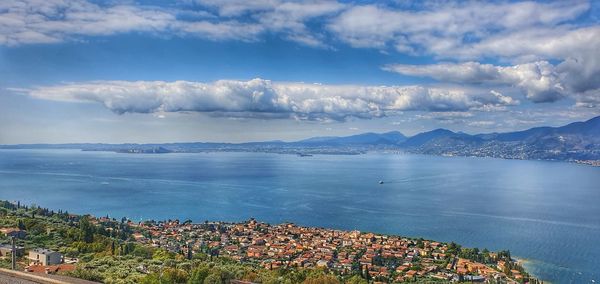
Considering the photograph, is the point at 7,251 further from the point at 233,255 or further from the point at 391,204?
the point at 391,204

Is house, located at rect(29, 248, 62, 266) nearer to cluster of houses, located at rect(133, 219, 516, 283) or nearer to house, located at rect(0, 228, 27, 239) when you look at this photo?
house, located at rect(0, 228, 27, 239)

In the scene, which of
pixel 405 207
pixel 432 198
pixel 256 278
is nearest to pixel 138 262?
pixel 256 278

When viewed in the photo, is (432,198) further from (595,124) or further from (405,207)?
(595,124)

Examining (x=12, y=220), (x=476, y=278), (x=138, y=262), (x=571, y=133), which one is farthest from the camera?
(x=571, y=133)

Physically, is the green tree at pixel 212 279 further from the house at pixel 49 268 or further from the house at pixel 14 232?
the house at pixel 14 232

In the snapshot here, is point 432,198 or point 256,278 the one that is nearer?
point 256,278

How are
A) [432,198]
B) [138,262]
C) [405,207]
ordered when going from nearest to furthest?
[138,262]
[405,207]
[432,198]

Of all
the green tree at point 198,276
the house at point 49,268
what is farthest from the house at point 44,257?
the green tree at point 198,276
